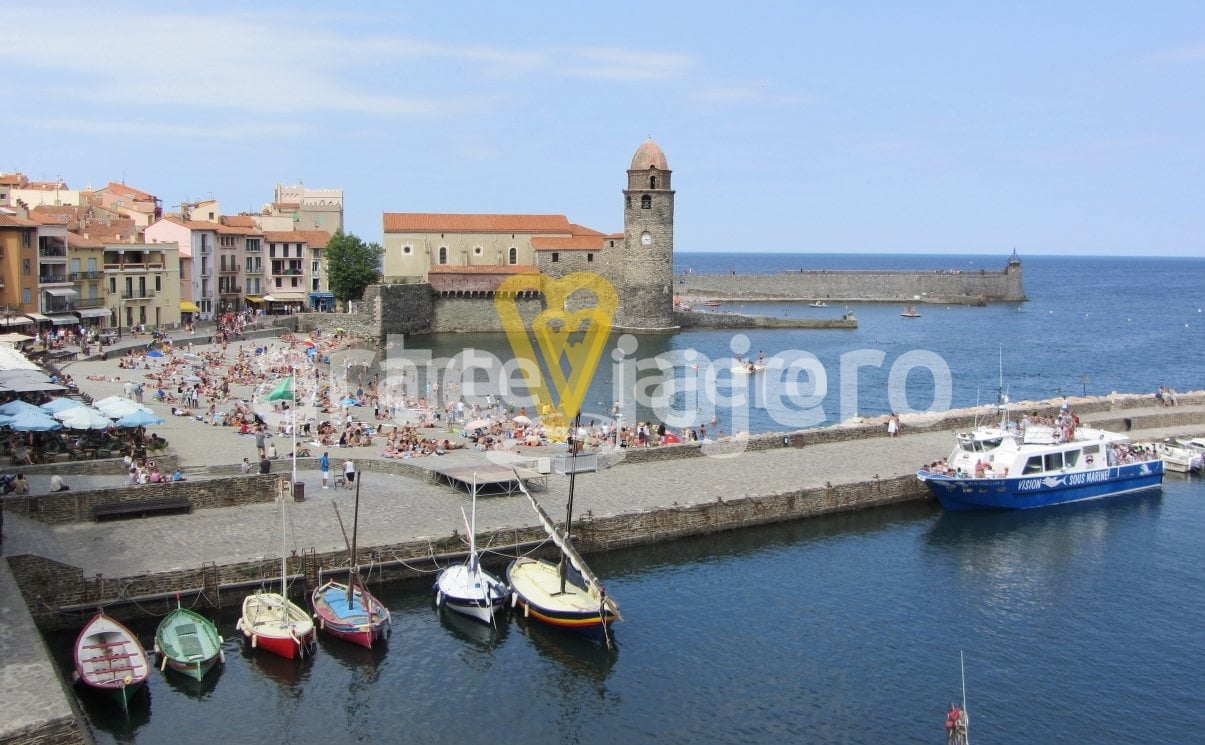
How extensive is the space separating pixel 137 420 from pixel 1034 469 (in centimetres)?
2252

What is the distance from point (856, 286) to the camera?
387 feet

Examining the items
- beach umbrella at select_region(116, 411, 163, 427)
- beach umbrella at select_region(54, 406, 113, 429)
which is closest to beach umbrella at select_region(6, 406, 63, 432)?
beach umbrella at select_region(54, 406, 113, 429)

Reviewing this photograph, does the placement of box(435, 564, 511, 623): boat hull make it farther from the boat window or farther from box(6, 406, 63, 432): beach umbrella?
the boat window

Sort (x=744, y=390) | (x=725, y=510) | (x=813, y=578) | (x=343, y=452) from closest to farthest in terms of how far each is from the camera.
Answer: (x=813, y=578)
(x=725, y=510)
(x=343, y=452)
(x=744, y=390)

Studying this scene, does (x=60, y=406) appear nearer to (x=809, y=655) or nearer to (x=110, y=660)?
(x=110, y=660)

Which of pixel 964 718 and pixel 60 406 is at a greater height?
pixel 60 406

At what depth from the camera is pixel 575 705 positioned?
17.6 m

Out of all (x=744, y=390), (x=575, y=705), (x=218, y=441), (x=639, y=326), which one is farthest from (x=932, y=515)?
(x=639, y=326)

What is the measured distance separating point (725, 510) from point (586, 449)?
5309 mm

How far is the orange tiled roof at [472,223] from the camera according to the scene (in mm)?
79625

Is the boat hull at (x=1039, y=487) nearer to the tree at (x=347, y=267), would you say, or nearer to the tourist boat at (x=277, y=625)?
the tourist boat at (x=277, y=625)

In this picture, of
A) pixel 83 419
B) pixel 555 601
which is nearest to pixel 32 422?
pixel 83 419

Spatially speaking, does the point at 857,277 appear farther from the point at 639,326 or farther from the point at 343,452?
the point at 343,452

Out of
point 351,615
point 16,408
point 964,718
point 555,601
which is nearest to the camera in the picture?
point 964,718
